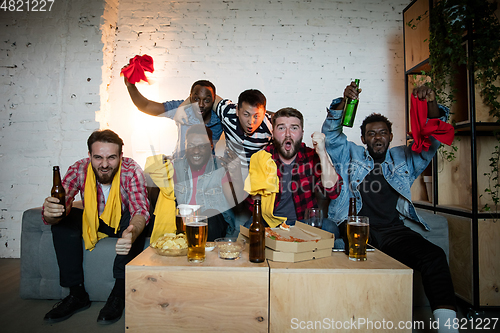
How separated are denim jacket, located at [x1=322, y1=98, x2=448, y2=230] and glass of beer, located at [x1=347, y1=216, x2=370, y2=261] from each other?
0.90 m

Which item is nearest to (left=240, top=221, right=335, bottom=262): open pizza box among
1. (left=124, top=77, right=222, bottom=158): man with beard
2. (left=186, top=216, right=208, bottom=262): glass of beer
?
(left=186, top=216, right=208, bottom=262): glass of beer

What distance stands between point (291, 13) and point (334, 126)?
70.8 inches

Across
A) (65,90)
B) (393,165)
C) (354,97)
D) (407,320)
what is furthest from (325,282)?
(65,90)

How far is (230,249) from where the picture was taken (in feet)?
4.18

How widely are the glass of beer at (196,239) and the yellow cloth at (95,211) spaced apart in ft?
3.59

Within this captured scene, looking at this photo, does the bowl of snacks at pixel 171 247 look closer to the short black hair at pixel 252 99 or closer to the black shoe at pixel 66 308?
the black shoe at pixel 66 308

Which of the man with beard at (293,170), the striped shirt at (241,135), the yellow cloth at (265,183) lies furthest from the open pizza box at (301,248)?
the striped shirt at (241,135)

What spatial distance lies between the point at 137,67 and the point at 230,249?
2.61 meters

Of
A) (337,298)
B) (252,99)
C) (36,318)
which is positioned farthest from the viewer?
(252,99)

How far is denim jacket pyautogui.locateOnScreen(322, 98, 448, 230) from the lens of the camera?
2189 millimetres

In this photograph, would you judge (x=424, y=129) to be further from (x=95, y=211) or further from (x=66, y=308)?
(x=66, y=308)

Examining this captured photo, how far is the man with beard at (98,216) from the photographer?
1.86 m

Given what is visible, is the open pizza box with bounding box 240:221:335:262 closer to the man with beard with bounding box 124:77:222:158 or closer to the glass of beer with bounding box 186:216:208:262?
the glass of beer with bounding box 186:216:208:262

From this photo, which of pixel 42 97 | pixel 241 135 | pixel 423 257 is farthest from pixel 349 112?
pixel 42 97
